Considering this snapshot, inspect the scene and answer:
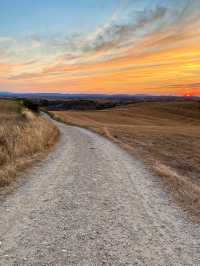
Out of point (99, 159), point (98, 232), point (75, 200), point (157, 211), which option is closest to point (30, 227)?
point (98, 232)

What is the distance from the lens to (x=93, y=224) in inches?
260

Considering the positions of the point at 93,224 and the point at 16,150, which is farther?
the point at 16,150

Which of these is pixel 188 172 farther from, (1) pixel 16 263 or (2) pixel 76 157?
(1) pixel 16 263

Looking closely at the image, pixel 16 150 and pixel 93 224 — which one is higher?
pixel 16 150

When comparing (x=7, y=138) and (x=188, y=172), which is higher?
(x=7, y=138)

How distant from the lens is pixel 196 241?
5.91 meters

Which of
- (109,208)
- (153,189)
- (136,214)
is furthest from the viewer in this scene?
(153,189)

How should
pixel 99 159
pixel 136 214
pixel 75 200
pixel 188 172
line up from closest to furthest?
pixel 136 214 → pixel 75 200 → pixel 188 172 → pixel 99 159

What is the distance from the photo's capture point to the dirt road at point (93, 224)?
5.18 m

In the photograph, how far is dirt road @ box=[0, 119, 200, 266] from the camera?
518cm

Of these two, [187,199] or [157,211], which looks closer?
[157,211]

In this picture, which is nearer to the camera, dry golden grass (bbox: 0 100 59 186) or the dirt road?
the dirt road

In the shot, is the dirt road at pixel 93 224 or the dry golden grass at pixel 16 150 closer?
the dirt road at pixel 93 224

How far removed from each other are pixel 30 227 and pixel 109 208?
2212 mm
